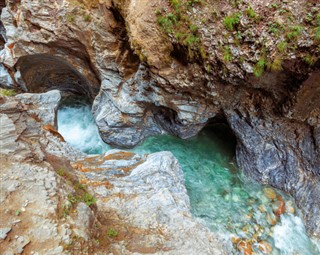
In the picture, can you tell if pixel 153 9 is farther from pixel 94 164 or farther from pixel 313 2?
pixel 94 164

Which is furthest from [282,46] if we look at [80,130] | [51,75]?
[51,75]

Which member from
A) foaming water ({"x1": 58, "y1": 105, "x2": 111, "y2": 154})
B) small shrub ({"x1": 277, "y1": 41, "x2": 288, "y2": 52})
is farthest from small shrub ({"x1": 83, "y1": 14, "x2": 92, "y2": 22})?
small shrub ({"x1": 277, "y1": 41, "x2": 288, "y2": 52})

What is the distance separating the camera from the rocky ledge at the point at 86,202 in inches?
136

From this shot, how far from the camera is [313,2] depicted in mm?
4953

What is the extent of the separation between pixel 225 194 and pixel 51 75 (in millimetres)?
9710

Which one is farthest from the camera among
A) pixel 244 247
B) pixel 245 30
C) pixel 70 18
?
pixel 70 18

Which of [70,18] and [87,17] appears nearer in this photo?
[87,17]

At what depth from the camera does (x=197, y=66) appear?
22.1ft

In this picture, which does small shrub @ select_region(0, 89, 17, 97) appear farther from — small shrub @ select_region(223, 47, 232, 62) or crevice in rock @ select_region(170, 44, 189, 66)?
small shrub @ select_region(223, 47, 232, 62)

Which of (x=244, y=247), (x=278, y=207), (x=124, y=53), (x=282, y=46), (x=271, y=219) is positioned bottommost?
(x=244, y=247)

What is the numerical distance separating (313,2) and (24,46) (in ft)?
32.3

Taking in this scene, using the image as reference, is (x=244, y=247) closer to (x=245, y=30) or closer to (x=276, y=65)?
(x=276, y=65)

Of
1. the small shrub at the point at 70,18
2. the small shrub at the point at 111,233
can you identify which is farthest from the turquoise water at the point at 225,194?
the small shrub at the point at 70,18

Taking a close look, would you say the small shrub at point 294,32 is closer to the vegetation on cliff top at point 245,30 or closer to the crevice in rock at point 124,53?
the vegetation on cliff top at point 245,30
